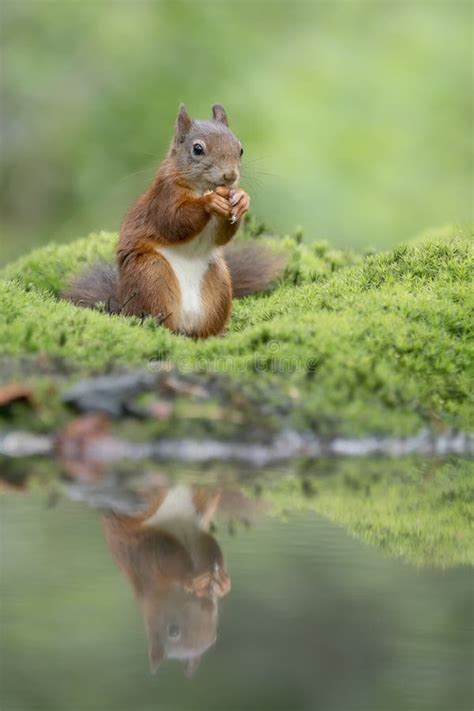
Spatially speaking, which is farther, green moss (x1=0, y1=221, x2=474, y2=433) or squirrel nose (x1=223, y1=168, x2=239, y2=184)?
squirrel nose (x1=223, y1=168, x2=239, y2=184)

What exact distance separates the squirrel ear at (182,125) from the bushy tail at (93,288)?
74 cm

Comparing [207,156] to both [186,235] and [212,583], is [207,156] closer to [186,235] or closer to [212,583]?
[186,235]

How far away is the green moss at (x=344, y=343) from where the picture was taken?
4.39 meters

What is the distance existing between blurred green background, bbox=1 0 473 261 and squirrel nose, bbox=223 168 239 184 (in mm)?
5753

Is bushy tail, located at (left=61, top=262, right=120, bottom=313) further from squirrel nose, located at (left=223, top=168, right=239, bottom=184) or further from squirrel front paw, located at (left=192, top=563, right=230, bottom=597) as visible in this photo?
squirrel front paw, located at (left=192, top=563, right=230, bottom=597)

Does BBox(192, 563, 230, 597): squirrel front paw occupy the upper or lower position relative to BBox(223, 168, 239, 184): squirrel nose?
lower

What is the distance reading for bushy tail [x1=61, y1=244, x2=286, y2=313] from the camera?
5.98 m

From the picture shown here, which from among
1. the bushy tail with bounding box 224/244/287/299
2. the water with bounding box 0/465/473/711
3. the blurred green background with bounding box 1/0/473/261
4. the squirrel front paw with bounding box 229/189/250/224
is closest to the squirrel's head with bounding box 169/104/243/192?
the squirrel front paw with bounding box 229/189/250/224

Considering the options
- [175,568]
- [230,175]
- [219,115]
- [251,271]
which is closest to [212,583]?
[175,568]

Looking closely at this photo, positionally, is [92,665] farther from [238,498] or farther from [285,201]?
[285,201]

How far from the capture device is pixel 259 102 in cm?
1247

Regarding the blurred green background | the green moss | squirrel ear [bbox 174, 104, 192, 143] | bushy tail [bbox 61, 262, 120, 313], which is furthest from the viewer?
the blurred green background

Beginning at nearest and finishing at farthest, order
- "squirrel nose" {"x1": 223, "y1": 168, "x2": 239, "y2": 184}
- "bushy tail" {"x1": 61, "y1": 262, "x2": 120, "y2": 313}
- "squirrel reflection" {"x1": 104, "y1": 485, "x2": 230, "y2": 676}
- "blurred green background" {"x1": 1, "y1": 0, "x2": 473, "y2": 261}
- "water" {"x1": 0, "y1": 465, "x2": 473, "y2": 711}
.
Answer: "water" {"x1": 0, "y1": 465, "x2": 473, "y2": 711} < "squirrel reflection" {"x1": 104, "y1": 485, "x2": 230, "y2": 676} < "squirrel nose" {"x1": 223, "y1": 168, "x2": 239, "y2": 184} < "bushy tail" {"x1": 61, "y1": 262, "x2": 120, "y2": 313} < "blurred green background" {"x1": 1, "y1": 0, "x2": 473, "y2": 261}

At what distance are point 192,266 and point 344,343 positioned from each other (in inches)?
43.2
